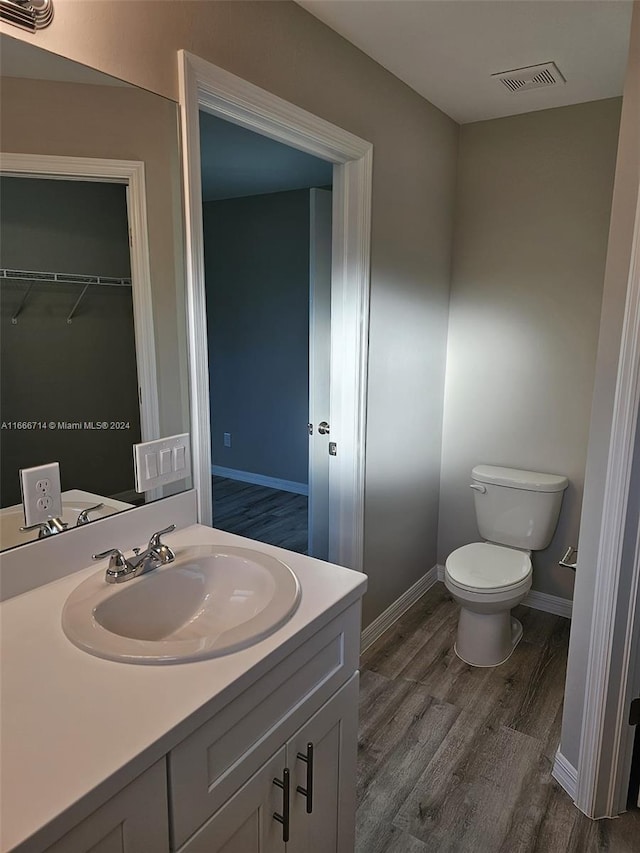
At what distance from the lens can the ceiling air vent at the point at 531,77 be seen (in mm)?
2205

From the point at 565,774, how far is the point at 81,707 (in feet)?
5.55

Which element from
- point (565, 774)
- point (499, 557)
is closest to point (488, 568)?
point (499, 557)

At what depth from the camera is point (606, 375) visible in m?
1.66

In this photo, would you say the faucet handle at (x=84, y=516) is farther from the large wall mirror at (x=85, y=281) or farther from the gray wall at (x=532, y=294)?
the gray wall at (x=532, y=294)

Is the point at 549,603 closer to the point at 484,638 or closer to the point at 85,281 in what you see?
the point at 484,638

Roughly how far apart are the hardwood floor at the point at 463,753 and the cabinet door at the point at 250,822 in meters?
0.73

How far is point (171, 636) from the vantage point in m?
1.33

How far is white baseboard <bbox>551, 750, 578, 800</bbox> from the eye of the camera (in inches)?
73.2

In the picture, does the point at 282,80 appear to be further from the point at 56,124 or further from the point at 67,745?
the point at 67,745

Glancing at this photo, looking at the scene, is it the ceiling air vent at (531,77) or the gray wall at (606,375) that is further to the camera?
the ceiling air vent at (531,77)

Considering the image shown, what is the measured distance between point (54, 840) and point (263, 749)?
0.44m

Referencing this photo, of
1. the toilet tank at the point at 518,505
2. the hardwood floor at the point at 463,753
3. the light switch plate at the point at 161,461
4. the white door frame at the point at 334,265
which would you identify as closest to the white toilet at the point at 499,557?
the toilet tank at the point at 518,505

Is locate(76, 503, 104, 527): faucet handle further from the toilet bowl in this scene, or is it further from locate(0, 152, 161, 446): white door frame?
the toilet bowl

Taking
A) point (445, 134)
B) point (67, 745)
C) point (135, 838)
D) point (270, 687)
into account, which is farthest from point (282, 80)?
point (135, 838)
